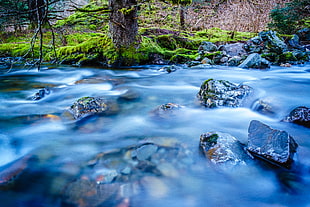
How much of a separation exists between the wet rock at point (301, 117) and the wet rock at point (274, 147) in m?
0.81

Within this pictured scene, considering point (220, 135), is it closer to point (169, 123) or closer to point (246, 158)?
point (246, 158)

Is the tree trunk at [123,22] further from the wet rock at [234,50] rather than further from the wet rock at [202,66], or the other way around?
the wet rock at [234,50]

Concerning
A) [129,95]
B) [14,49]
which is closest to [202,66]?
[129,95]

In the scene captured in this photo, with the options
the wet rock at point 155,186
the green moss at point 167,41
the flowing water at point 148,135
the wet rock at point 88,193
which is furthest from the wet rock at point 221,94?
the green moss at point 167,41

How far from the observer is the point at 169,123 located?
322cm

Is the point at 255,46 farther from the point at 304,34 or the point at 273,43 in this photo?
the point at 304,34

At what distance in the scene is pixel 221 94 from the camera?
12.2ft

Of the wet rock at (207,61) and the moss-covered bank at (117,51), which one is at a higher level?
the moss-covered bank at (117,51)

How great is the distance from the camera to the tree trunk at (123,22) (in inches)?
265

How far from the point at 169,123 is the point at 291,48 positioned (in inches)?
374

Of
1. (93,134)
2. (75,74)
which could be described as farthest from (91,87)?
(93,134)

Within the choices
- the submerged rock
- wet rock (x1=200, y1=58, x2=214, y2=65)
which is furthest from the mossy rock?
the submerged rock

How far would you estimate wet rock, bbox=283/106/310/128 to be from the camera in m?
2.80

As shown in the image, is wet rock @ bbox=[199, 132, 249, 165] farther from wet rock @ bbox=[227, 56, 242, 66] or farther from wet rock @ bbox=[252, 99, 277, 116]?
wet rock @ bbox=[227, 56, 242, 66]
